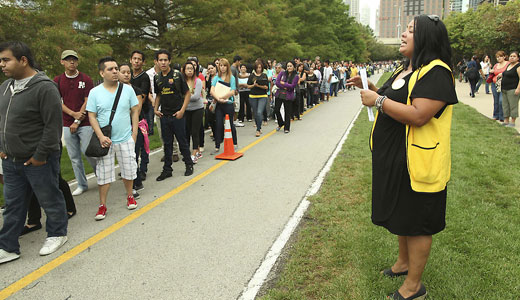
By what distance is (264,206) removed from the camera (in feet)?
16.9

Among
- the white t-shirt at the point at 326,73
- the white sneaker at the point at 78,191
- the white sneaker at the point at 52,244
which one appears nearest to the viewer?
the white sneaker at the point at 52,244

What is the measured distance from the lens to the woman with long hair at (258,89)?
416 inches

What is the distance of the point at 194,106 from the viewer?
7.57 metres

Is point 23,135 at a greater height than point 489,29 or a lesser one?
lesser

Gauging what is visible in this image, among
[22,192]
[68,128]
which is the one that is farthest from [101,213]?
[68,128]

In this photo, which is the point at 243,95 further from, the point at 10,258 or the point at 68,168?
the point at 10,258

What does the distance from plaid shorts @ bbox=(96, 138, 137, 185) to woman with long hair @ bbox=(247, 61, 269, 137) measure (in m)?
5.63

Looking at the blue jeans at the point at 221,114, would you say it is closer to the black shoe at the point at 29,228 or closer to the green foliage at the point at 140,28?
the green foliage at the point at 140,28

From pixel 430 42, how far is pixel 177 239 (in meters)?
3.07

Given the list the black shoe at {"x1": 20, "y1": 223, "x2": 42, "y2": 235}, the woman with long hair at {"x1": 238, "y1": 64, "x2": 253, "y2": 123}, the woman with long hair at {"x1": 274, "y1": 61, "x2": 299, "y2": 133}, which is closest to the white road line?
the black shoe at {"x1": 20, "y1": 223, "x2": 42, "y2": 235}

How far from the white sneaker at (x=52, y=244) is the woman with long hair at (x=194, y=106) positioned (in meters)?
3.76

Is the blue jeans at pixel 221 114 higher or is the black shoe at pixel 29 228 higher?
the blue jeans at pixel 221 114

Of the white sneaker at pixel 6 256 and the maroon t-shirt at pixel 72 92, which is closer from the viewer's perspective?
the white sneaker at pixel 6 256

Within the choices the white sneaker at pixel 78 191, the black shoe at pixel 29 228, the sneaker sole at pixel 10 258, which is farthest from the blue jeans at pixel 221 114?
the sneaker sole at pixel 10 258
